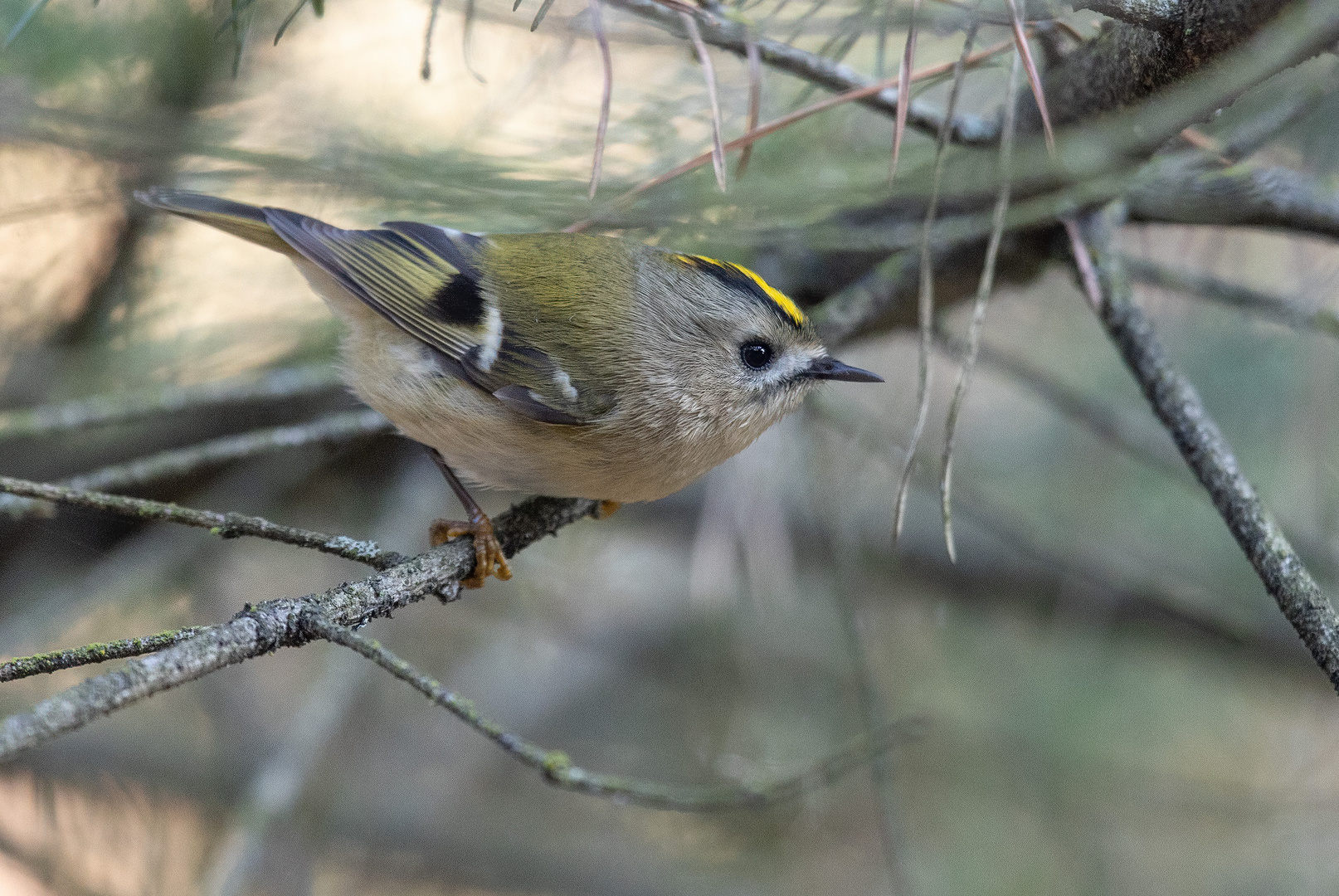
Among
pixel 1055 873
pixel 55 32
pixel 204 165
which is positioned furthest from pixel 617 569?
pixel 55 32

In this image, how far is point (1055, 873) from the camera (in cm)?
218

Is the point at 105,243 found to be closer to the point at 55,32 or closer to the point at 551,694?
the point at 55,32

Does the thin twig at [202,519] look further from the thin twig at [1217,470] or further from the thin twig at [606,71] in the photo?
the thin twig at [1217,470]

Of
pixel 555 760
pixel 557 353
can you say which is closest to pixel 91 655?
pixel 555 760

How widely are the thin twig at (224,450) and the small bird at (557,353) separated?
78 millimetres

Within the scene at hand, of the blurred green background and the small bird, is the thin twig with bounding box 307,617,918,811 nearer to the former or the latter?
the blurred green background

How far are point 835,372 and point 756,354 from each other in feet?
0.39

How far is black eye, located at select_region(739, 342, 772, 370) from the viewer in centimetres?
141

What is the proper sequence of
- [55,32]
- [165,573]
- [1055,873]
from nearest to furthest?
[55,32]
[165,573]
[1055,873]

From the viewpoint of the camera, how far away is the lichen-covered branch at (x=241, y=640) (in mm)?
525

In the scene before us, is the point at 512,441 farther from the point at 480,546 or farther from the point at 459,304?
the point at 459,304

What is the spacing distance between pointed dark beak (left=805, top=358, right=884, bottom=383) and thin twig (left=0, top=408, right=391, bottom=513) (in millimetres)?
669

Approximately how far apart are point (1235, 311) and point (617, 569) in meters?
1.51

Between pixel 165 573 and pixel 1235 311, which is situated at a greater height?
pixel 1235 311
